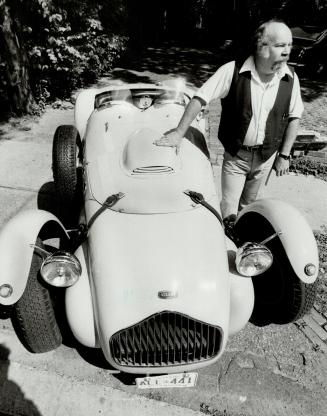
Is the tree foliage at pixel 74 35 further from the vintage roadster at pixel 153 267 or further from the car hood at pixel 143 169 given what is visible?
the vintage roadster at pixel 153 267

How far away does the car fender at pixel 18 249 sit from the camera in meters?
2.63

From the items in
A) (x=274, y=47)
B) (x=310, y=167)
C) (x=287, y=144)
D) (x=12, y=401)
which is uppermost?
(x=274, y=47)

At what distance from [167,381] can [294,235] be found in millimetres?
1375

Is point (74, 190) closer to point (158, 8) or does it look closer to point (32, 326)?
point (32, 326)

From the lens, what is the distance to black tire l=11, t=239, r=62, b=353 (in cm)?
278

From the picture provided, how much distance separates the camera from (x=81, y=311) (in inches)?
106

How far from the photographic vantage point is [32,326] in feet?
9.29

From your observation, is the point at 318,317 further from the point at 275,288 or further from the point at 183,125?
the point at 183,125

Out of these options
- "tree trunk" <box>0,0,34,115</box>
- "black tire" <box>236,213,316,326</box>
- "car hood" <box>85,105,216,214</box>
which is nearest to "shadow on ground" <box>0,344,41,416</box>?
"car hood" <box>85,105,216,214</box>

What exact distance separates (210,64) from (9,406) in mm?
10048

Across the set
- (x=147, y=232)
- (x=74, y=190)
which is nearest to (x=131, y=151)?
(x=147, y=232)

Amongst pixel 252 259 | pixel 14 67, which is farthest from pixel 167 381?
pixel 14 67

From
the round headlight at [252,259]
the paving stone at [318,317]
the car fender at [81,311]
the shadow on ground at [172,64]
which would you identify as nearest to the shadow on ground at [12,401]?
the car fender at [81,311]

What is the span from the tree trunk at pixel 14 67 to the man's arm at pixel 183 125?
4.36 meters
